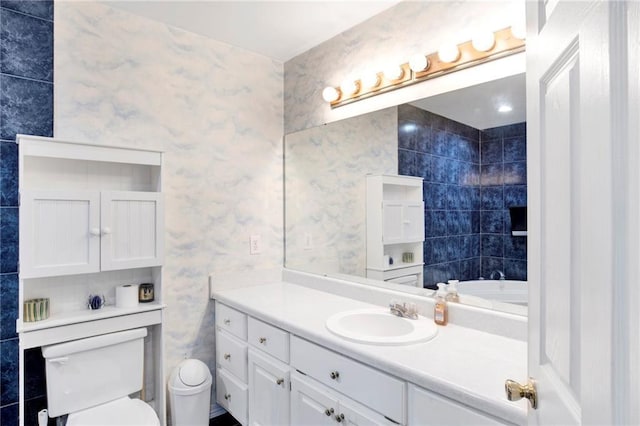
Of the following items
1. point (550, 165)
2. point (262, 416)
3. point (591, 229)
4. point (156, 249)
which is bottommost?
point (262, 416)

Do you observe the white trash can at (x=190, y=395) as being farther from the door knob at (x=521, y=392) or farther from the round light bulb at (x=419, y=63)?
the round light bulb at (x=419, y=63)

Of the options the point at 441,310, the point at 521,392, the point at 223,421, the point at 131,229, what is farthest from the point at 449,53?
the point at 223,421

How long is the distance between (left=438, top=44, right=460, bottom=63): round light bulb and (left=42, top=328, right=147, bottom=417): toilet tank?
2.04m

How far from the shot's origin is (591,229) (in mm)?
486

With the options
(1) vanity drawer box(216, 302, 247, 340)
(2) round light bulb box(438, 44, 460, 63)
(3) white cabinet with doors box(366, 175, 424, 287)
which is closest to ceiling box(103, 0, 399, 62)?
(2) round light bulb box(438, 44, 460, 63)

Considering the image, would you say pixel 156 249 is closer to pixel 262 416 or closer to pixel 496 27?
pixel 262 416

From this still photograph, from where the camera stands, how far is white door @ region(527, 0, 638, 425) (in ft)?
1.40

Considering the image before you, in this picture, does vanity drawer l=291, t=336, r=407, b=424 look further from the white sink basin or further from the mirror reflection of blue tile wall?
the mirror reflection of blue tile wall

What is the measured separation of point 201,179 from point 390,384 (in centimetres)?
166

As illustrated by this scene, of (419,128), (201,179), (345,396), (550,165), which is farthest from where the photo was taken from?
(201,179)

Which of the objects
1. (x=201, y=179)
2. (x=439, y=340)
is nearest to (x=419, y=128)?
(x=439, y=340)

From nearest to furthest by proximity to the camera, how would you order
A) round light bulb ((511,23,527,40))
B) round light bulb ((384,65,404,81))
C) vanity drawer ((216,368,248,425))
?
1. round light bulb ((511,23,527,40))
2. round light bulb ((384,65,404,81))
3. vanity drawer ((216,368,248,425))

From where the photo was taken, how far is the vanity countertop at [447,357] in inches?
41.4

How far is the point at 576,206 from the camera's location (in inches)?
22.0
